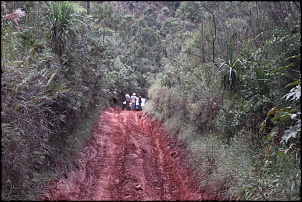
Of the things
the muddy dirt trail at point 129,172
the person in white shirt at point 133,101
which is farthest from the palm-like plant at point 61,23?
the person in white shirt at point 133,101

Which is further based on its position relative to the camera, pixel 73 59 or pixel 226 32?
pixel 226 32

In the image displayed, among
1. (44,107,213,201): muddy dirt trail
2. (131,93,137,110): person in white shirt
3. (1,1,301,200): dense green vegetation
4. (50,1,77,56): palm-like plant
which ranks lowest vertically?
(131,93,137,110): person in white shirt

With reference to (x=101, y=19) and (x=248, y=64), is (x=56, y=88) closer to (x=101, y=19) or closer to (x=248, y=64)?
(x=248, y=64)

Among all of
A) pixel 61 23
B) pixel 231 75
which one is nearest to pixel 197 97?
pixel 231 75

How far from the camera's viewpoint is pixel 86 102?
1068cm

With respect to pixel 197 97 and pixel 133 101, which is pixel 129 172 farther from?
pixel 133 101

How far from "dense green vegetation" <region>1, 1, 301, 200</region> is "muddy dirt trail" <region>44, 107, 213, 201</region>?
1.25 feet

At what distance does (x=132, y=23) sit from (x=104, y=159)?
24.1 meters

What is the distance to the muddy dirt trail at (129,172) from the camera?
7422 mm

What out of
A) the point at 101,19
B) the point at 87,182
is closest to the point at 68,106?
the point at 87,182

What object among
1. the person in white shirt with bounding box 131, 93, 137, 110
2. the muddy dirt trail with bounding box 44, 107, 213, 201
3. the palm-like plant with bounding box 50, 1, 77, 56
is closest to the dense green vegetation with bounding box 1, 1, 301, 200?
the palm-like plant with bounding box 50, 1, 77, 56

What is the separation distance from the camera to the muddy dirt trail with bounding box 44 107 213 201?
742cm

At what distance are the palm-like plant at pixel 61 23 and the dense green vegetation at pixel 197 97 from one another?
1.1 inches

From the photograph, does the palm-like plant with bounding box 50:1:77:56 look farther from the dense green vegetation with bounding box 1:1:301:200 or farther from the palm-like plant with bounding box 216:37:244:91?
the palm-like plant with bounding box 216:37:244:91
